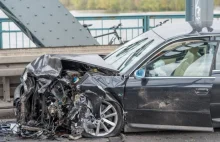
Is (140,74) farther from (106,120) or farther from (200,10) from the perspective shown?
(200,10)

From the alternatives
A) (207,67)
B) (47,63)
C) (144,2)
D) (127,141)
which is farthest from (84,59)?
(144,2)

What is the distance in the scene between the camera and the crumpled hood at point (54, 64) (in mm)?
6547

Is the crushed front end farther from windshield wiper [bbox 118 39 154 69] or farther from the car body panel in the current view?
the car body panel

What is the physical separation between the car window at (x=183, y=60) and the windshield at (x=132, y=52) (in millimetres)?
194

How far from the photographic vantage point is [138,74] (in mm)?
6461

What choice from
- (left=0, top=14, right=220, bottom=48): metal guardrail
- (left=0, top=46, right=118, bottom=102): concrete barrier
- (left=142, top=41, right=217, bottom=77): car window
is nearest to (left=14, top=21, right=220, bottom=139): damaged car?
(left=142, top=41, right=217, bottom=77): car window

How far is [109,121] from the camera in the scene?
21.4 feet

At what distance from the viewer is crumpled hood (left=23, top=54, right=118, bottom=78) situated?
6.55 m

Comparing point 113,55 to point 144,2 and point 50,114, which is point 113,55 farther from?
point 144,2

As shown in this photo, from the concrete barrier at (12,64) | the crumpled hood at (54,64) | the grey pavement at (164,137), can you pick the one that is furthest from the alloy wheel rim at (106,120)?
the concrete barrier at (12,64)

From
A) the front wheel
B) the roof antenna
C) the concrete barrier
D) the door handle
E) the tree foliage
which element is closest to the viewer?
the door handle

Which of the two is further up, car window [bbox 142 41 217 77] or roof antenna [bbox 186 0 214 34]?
roof antenna [bbox 186 0 214 34]

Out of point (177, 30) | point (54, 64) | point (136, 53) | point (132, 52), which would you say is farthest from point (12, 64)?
point (177, 30)

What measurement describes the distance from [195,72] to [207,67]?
17 centimetres
